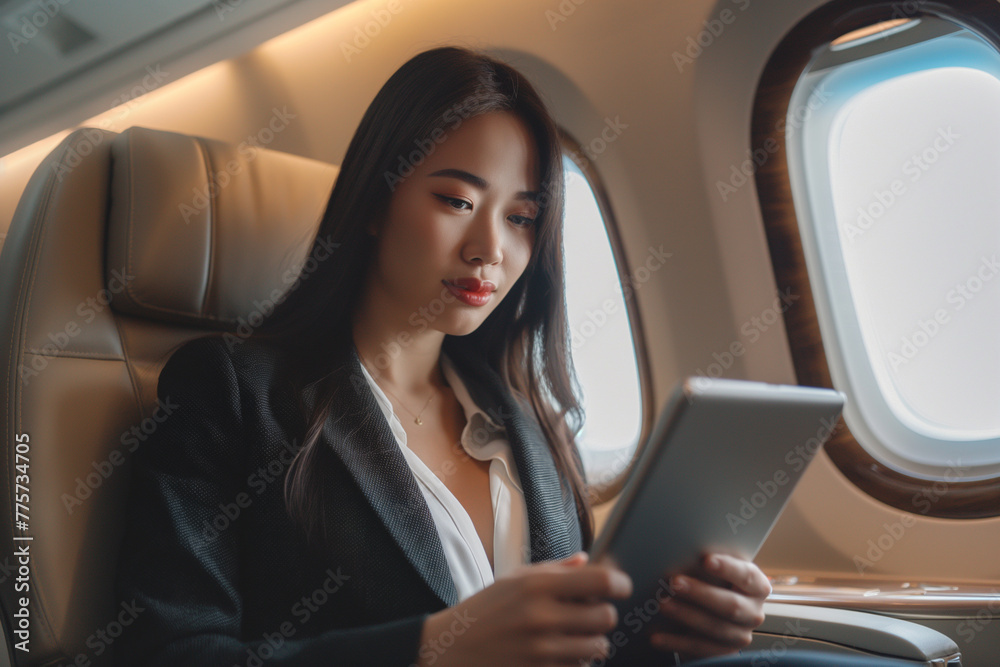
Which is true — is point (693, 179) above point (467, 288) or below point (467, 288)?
above

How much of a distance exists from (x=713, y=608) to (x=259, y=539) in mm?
601

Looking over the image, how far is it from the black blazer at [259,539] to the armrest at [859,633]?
610 mm

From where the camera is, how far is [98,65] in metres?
2.93

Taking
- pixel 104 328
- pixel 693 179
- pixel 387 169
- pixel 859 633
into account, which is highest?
pixel 693 179

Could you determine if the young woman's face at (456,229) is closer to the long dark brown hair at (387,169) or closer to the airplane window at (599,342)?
the long dark brown hair at (387,169)

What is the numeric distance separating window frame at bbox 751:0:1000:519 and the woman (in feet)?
2.47

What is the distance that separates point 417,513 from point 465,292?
36cm

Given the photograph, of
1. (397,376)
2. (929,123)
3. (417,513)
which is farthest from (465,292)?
(929,123)

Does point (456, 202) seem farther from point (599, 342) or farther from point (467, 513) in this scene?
point (599, 342)

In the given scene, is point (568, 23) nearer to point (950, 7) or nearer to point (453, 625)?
point (950, 7)

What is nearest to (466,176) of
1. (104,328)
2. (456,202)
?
(456,202)

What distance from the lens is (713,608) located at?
0.91 m

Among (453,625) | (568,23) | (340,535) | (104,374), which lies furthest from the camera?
(568,23)

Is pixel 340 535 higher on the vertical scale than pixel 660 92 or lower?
→ lower
